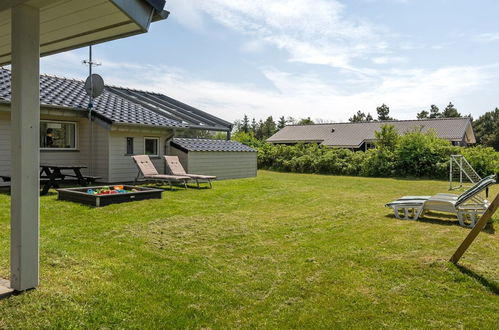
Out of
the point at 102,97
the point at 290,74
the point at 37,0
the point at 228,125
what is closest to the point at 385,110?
the point at 290,74

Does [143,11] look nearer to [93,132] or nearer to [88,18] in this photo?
[88,18]

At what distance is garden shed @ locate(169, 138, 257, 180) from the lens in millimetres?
15000

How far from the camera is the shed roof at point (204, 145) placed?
49.6ft

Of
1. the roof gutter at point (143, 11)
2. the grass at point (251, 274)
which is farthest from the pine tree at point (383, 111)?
the roof gutter at point (143, 11)

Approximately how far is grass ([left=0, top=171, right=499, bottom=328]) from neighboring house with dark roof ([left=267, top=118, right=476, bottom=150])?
2838cm

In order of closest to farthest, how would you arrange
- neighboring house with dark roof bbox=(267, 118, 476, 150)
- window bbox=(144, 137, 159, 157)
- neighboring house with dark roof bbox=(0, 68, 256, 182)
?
neighboring house with dark roof bbox=(0, 68, 256, 182) < window bbox=(144, 137, 159, 157) < neighboring house with dark roof bbox=(267, 118, 476, 150)

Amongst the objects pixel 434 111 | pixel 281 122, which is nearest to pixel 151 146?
pixel 281 122

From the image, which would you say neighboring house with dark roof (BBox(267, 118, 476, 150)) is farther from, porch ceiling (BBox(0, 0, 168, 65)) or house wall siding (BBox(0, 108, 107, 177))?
porch ceiling (BBox(0, 0, 168, 65))

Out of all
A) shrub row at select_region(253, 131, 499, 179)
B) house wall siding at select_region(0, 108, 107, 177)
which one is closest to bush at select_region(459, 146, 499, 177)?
shrub row at select_region(253, 131, 499, 179)

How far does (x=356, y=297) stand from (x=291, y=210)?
4918 millimetres

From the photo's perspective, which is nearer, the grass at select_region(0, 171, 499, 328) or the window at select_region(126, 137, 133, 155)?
the grass at select_region(0, 171, 499, 328)

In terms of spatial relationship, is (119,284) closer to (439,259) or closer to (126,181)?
(439,259)

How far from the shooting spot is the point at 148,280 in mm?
3693

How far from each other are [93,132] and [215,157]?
5.07 metres
